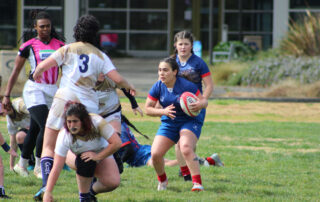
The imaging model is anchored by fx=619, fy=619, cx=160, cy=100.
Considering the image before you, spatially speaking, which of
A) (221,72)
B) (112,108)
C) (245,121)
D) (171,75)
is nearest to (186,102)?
(171,75)

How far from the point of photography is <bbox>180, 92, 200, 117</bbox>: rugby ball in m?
6.52

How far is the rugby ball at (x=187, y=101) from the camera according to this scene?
6523mm

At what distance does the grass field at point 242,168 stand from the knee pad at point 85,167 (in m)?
0.75

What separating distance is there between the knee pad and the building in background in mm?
26946

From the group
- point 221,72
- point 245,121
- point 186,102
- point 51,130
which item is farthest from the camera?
point 221,72

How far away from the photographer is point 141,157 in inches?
349

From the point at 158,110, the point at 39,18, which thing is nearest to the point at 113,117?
the point at 158,110

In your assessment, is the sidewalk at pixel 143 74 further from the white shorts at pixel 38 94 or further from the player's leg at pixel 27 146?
the white shorts at pixel 38 94

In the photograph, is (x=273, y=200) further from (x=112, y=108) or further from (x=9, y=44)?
(x=9, y=44)

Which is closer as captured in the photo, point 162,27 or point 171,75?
point 171,75

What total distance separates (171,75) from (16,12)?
27345 mm

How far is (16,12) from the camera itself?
32562mm

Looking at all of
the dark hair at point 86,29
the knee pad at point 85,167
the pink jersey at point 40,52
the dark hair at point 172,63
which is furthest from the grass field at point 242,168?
the dark hair at point 86,29

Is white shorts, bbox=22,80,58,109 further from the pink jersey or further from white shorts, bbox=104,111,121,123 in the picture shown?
white shorts, bbox=104,111,121,123
